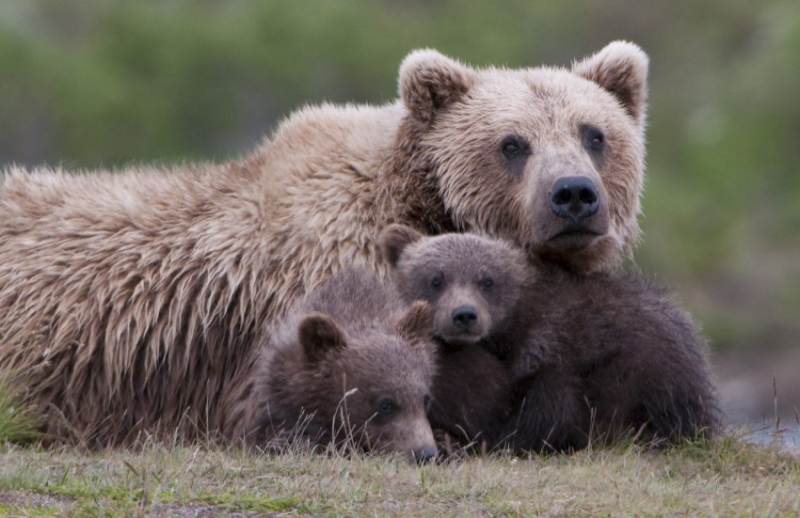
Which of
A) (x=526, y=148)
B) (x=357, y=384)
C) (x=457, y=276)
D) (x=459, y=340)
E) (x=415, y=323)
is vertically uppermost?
(x=526, y=148)

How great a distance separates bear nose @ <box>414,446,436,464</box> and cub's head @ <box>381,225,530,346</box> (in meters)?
0.70

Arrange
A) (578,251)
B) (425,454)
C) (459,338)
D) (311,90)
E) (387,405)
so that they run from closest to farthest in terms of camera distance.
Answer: (425,454)
(387,405)
(459,338)
(578,251)
(311,90)

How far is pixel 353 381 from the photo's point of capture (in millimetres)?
7438

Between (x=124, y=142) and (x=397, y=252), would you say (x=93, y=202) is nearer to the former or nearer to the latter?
(x=397, y=252)

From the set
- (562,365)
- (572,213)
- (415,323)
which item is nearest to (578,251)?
(572,213)

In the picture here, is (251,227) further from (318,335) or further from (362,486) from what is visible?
(362,486)

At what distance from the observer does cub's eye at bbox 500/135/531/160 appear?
852 cm

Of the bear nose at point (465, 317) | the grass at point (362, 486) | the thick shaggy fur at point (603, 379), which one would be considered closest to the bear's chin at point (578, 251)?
the thick shaggy fur at point (603, 379)

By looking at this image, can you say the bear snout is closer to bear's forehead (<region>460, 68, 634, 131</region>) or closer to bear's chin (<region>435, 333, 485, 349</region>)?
bear's chin (<region>435, 333, 485, 349</region>)

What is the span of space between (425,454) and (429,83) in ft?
8.11

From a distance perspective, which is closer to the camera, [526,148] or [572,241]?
[572,241]

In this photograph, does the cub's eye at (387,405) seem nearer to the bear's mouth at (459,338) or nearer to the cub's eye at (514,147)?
the bear's mouth at (459,338)

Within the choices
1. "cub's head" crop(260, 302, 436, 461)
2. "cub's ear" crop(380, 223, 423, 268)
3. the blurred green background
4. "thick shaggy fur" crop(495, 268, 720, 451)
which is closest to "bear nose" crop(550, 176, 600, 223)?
"thick shaggy fur" crop(495, 268, 720, 451)

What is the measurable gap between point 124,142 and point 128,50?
17.1 ft
